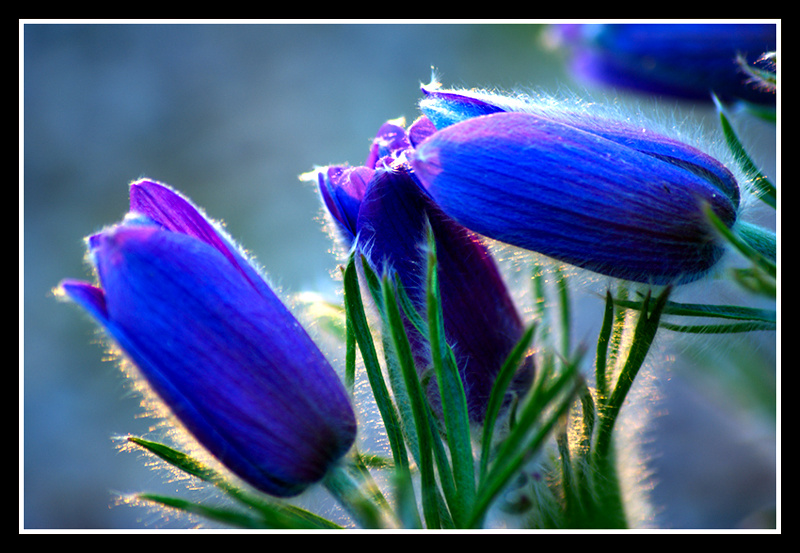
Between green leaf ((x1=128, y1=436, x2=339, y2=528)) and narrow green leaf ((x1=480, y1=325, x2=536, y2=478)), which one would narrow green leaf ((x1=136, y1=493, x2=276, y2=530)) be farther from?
narrow green leaf ((x1=480, y1=325, x2=536, y2=478))

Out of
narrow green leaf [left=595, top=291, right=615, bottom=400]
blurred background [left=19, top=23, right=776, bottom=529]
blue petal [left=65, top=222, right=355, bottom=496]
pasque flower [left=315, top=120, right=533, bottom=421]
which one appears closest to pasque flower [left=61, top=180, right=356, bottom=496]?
blue petal [left=65, top=222, right=355, bottom=496]

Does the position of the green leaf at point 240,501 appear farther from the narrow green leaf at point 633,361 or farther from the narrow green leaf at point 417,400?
the narrow green leaf at point 633,361

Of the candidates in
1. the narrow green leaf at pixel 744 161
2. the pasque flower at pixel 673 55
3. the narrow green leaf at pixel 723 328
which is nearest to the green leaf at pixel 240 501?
the narrow green leaf at pixel 723 328

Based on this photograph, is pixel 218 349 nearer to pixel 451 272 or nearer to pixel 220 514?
pixel 220 514

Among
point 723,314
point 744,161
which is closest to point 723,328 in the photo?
point 723,314

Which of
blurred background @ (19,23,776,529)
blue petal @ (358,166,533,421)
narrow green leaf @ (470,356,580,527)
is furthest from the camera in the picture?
blurred background @ (19,23,776,529)
